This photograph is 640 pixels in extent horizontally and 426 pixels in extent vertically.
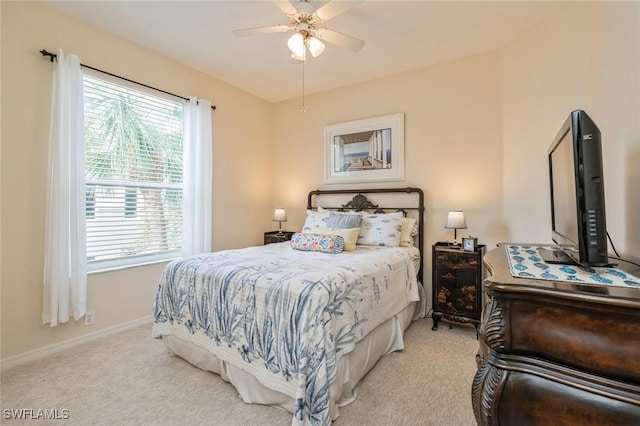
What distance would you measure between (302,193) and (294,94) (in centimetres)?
151

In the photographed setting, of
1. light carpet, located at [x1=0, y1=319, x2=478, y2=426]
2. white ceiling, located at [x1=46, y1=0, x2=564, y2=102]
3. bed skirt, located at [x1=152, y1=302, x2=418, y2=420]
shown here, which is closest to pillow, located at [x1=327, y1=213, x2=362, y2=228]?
bed skirt, located at [x1=152, y1=302, x2=418, y2=420]

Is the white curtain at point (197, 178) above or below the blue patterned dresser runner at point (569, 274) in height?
above

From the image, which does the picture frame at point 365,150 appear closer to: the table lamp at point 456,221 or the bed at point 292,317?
the table lamp at point 456,221

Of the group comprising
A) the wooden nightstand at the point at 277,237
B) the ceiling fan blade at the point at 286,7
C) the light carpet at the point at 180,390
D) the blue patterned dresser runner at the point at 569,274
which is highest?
the ceiling fan blade at the point at 286,7

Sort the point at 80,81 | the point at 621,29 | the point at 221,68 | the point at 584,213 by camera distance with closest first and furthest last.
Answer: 1. the point at 584,213
2. the point at 621,29
3. the point at 80,81
4. the point at 221,68

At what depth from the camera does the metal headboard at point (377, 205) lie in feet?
11.3

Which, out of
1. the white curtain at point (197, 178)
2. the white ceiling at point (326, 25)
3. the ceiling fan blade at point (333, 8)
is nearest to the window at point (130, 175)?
the white curtain at point (197, 178)

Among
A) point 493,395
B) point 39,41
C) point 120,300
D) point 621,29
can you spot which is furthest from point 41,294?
point 621,29

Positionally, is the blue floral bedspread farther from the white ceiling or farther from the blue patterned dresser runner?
the white ceiling

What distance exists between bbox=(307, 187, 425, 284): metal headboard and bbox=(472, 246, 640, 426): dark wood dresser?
99.1 inches

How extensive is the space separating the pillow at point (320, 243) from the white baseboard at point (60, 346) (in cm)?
189

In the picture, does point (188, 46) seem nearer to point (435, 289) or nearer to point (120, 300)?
point (120, 300)

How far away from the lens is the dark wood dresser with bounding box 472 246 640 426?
2.53ft

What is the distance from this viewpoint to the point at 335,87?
160 inches
